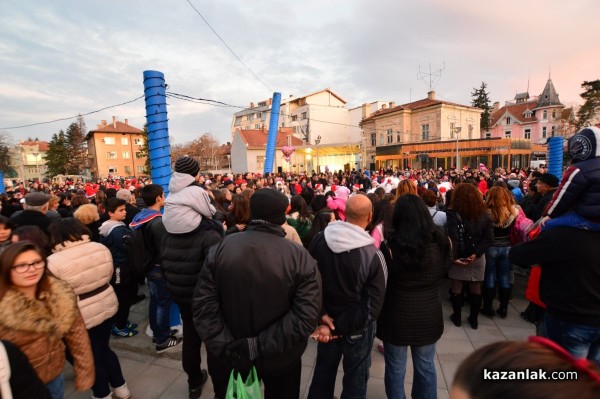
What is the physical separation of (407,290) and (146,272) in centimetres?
318

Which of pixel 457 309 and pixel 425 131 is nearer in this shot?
pixel 457 309

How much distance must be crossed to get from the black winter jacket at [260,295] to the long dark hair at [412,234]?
0.76 m

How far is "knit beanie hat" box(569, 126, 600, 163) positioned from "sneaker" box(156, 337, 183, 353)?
469 cm

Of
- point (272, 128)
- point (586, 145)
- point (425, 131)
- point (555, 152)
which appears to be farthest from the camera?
point (425, 131)

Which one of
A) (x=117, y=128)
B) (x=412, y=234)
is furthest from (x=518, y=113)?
(x=117, y=128)

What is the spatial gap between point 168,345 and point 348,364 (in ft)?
8.54

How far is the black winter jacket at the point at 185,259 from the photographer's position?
2953mm

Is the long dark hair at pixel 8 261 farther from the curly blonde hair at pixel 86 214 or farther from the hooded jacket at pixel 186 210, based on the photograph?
the curly blonde hair at pixel 86 214

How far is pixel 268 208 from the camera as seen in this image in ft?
6.73

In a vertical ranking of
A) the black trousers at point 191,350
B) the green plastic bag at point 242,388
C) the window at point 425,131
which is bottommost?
the black trousers at point 191,350

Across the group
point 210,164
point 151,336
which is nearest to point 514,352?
point 151,336

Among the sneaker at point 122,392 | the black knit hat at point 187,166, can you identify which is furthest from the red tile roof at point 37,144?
the sneaker at point 122,392

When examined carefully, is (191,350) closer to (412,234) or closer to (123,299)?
(123,299)

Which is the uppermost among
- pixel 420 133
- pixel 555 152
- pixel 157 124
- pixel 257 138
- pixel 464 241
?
pixel 257 138
